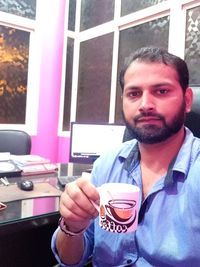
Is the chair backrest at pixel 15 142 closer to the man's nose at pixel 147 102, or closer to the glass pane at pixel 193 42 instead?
the glass pane at pixel 193 42

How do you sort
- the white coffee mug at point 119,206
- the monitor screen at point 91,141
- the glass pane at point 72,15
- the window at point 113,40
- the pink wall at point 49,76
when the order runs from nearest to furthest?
the white coffee mug at point 119,206 < the monitor screen at point 91,141 < the window at point 113,40 < the pink wall at point 49,76 < the glass pane at point 72,15

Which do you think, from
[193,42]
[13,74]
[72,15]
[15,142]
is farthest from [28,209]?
[72,15]

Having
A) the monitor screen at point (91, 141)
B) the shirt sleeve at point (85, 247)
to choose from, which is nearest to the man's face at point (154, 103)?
the shirt sleeve at point (85, 247)

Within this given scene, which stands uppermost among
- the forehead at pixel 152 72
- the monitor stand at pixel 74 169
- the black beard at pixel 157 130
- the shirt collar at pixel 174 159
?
the forehead at pixel 152 72

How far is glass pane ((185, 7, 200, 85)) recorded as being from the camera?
2688 mm

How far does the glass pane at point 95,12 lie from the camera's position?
3.68 m

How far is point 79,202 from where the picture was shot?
70 centimetres

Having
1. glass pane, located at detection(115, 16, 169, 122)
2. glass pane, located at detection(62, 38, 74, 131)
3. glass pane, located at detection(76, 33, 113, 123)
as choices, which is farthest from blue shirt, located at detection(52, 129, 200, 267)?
glass pane, located at detection(62, 38, 74, 131)

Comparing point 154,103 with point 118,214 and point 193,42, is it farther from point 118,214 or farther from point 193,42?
point 193,42

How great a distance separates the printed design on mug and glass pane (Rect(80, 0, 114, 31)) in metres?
3.39

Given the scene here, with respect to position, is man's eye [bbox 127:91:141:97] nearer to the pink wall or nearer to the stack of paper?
the stack of paper

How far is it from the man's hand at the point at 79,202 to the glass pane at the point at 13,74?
3273mm

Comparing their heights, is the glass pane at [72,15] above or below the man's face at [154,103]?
above

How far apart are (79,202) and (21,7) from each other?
3.76 metres
